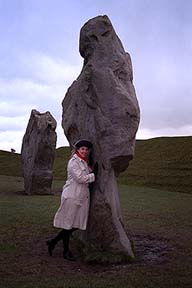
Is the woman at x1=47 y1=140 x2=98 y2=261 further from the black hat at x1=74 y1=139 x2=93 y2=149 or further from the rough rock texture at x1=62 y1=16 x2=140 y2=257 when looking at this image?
the rough rock texture at x1=62 y1=16 x2=140 y2=257

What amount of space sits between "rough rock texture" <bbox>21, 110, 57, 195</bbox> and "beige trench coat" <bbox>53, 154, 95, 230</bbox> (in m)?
9.33

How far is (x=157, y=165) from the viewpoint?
86.2 feet

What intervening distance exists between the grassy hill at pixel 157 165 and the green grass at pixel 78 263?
963 cm

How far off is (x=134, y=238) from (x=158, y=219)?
2.61 m

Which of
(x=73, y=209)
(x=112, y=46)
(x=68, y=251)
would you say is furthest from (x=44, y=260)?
(x=112, y=46)

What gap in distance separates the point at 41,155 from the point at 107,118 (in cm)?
970

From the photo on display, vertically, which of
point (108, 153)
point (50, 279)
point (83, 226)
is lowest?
point (50, 279)

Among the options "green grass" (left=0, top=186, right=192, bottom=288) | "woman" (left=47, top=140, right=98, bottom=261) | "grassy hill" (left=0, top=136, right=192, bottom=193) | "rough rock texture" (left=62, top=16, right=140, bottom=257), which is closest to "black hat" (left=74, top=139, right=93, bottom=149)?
"woman" (left=47, top=140, right=98, bottom=261)

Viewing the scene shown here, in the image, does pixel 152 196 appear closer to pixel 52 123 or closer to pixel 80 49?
pixel 52 123

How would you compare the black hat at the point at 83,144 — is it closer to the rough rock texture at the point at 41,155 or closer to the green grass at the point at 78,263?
the green grass at the point at 78,263

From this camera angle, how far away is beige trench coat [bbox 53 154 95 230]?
736 cm

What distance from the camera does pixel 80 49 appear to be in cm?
860

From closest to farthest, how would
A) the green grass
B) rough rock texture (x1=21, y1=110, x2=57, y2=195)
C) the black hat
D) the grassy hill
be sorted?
1. the green grass
2. the black hat
3. rough rock texture (x1=21, y1=110, x2=57, y2=195)
4. the grassy hill

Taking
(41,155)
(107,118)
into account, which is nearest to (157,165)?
(41,155)
